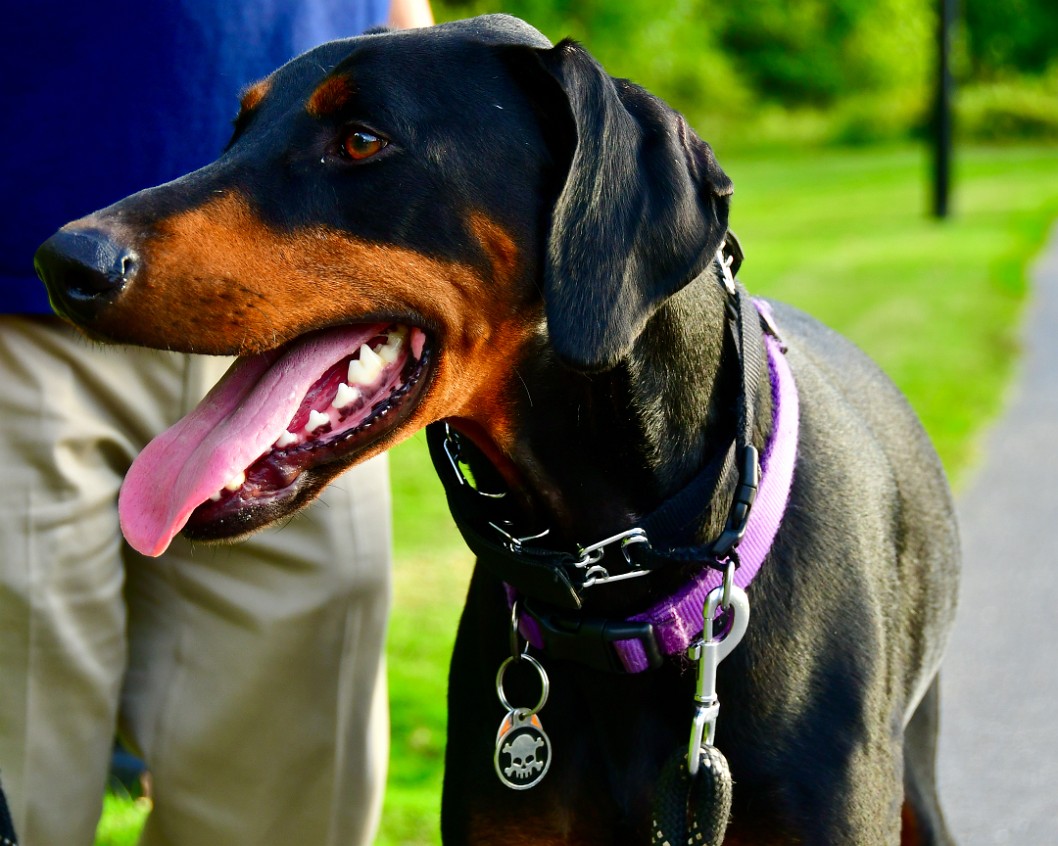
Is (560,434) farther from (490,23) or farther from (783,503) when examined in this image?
(490,23)

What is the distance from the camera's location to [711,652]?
250cm

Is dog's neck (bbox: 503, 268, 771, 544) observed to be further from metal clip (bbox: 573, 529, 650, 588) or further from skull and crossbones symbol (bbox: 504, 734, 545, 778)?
skull and crossbones symbol (bbox: 504, 734, 545, 778)

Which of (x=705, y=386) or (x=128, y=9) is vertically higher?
(x=128, y=9)

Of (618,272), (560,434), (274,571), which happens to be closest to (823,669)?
(560,434)

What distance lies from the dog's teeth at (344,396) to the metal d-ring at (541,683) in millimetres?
638

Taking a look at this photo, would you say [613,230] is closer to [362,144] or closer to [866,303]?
[362,144]

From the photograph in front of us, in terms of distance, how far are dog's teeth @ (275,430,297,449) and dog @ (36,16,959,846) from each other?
0.04 ft

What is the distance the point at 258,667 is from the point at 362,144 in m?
1.25

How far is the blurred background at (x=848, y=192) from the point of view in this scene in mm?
5977

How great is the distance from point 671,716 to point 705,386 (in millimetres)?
627

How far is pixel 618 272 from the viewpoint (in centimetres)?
236

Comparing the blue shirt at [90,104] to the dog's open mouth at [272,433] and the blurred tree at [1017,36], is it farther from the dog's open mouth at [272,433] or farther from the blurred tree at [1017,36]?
the blurred tree at [1017,36]

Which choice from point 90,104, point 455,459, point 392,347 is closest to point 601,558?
point 455,459

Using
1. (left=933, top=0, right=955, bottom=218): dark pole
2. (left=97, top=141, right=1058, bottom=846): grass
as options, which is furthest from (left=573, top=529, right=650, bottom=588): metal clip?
(left=933, top=0, right=955, bottom=218): dark pole
